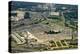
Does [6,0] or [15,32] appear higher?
[6,0]

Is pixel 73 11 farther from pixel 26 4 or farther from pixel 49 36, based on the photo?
pixel 26 4

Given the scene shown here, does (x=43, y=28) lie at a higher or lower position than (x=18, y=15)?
lower

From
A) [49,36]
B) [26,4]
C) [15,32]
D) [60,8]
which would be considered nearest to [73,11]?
[60,8]

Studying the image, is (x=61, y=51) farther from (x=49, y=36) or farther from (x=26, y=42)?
(x=26, y=42)

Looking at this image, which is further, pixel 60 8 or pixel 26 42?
pixel 60 8

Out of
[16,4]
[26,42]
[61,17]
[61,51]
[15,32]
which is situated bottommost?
[61,51]

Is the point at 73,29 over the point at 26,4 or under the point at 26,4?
under

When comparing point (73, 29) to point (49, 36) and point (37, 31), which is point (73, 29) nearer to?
point (49, 36)

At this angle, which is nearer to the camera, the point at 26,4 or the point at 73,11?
the point at 26,4

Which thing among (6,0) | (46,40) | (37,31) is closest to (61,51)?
(46,40)
